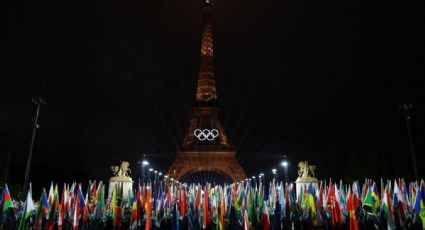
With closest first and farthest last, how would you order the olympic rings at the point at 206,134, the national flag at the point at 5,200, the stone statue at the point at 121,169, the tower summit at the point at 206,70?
1. the national flag at the point at 5,200
2. the stone statue at the point at 121,169
3. the olympic rings at the point at 206,134
4. the tower summit at the point at 206,70

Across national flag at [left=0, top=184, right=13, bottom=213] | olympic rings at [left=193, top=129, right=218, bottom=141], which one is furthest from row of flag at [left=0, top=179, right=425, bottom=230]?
olympic rings at [left=193, top=129, right=218, bottom=141]

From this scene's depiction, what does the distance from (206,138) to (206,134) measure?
2.43 feet

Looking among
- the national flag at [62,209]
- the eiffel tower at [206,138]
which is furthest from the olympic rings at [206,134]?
the national flag at [62,209]

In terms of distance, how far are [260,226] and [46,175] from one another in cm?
4356

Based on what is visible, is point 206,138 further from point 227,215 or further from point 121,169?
point 227,215

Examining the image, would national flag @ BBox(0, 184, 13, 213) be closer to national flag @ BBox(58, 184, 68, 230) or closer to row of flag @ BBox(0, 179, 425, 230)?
row of flag @ BBox(0, 179, 425, 230)

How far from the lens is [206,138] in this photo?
187ft

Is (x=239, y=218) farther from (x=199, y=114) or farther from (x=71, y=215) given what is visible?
(x=199, y=114)

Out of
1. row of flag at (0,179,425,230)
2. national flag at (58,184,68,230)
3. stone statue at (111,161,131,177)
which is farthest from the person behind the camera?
stone statue at (111,161,131,177)

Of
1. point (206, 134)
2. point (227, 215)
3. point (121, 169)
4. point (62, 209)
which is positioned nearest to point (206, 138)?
point (206, 134)

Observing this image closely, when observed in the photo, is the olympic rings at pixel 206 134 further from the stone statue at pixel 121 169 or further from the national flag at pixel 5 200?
the national flag at pixel 5 200

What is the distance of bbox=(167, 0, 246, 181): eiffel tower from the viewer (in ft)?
170

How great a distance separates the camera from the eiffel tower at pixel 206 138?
51.9 m

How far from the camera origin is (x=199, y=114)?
187ft
